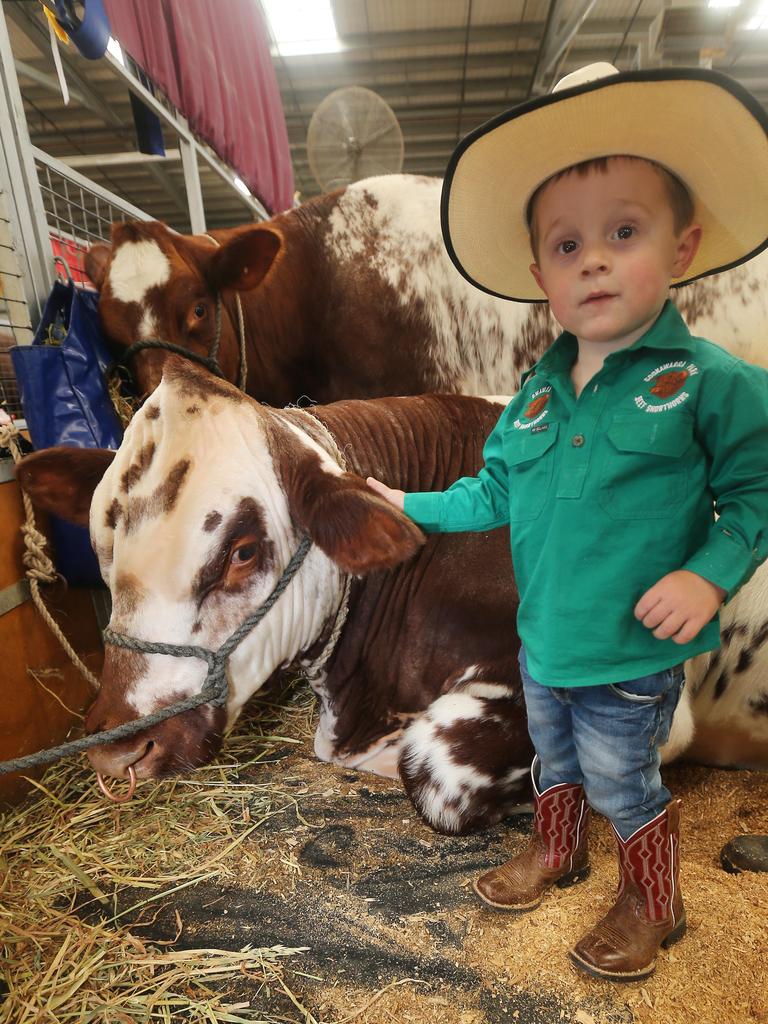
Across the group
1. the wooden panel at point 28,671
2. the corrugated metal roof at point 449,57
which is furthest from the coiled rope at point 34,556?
the corrugated metal roof at point 449,57

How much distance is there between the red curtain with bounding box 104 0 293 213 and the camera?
3.56 m

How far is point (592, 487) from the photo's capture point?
49.0 inches

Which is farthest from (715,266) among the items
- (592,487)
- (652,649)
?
(652,649)

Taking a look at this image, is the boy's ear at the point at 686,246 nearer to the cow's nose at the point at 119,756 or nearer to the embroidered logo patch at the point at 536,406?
the embroidered logo patch at the point at 536,406

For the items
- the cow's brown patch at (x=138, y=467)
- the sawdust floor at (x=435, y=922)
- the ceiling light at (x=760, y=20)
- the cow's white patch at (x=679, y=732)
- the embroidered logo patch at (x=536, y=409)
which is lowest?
the sawdust floor at (x=435, y=922)

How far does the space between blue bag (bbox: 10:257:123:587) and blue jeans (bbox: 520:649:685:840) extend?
1.73 metres

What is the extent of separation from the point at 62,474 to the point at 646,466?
164 cm

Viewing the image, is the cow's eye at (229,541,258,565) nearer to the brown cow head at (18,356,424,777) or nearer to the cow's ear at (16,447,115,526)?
the brown cow head at (18,356,424,777)

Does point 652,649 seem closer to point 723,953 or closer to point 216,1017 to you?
point 723,953

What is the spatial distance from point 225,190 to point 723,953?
14613 millimetres

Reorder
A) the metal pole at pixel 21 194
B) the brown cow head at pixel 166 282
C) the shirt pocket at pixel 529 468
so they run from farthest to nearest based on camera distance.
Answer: the brown cow head at pixel 166 282
the metal pole at pixel 21 194
the shirt pocket at pixel 529 468

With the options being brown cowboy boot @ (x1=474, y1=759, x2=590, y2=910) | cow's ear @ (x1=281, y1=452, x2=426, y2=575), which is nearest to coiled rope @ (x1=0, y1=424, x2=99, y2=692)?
cow's ear @ (x1=281, y1=452, x2=426, y2=575)

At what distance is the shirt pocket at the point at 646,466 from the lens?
118 centimetres

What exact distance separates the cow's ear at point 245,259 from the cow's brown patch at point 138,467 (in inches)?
80.6
